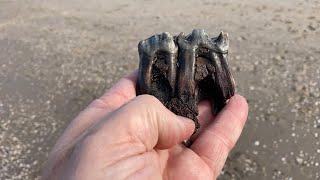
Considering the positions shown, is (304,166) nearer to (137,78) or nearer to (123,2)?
(137,78)

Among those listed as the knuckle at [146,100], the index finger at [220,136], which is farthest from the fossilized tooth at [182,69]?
the knuckle at [146,100]

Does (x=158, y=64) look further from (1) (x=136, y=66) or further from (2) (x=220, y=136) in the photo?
(1) (x=136, y=66)

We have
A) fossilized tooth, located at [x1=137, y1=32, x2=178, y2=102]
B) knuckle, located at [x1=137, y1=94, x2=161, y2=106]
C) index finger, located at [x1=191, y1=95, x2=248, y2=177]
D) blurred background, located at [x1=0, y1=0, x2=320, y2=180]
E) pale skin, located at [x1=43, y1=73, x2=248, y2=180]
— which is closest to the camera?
pale skin, located at [x1=43, y1=73, x2=248, y2=180]

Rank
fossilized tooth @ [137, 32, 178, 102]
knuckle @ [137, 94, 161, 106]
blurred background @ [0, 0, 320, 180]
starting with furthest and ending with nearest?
blurred background @ [0, 0, 320, 180] → fossilized tooth @ [137, 32, 178, 102] → knuckle @ [137, 94, 161, 106]

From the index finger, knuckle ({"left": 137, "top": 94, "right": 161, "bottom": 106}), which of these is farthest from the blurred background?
knuckle ({"left": 137, "top": 94, "right": 161, "bottom": 106})

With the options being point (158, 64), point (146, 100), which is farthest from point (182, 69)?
point (146, 100)

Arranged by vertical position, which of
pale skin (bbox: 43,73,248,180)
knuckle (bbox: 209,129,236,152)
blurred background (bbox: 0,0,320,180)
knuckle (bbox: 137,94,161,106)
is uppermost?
knuckle (bbox: 137,94,161,106)

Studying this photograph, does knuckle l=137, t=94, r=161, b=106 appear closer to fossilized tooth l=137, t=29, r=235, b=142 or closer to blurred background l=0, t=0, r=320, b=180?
fossilized tooth l=137, t=29, r=235, b=142
